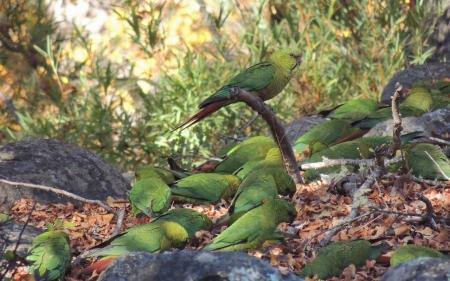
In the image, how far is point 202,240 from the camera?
3.11 m

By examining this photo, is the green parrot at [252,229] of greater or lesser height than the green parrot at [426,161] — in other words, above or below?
above

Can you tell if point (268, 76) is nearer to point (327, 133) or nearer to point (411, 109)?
point (327, 133)

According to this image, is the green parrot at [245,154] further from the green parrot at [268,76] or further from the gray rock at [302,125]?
the gray rock at [302,125]

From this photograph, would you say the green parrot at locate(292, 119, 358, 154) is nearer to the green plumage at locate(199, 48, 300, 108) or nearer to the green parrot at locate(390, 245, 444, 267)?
the green plumage at locate(199, 48, 300, 108)

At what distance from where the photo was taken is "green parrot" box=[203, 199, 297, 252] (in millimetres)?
2828

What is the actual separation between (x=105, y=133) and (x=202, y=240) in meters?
2.88

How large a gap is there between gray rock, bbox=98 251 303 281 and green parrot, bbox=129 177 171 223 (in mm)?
1044

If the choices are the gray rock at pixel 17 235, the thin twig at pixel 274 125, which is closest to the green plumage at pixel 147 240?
the gray rock at pixel 17 235

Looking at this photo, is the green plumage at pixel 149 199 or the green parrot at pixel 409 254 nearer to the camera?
the green parrot at pixel 409 254

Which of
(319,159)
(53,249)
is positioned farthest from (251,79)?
(53,249)

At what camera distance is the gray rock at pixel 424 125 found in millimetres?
4336

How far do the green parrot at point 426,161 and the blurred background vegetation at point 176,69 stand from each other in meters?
1.95

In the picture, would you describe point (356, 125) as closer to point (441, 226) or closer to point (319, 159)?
point (319, 159)

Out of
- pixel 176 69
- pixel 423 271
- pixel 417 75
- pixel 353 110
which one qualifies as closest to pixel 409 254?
pixel 423 271
